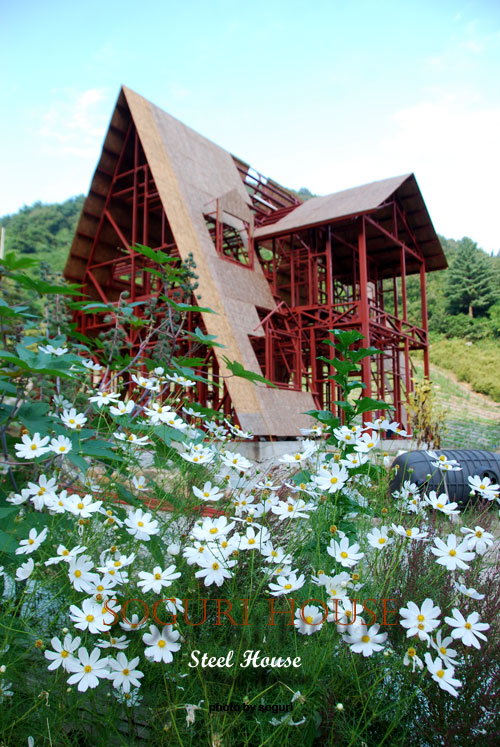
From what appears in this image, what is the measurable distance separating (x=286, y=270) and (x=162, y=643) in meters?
14.1

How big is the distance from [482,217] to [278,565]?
187 feet

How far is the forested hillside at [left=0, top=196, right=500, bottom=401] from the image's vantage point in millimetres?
29188

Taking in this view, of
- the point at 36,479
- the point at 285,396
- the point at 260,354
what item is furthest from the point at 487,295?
the point at 36,479

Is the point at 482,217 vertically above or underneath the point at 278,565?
above

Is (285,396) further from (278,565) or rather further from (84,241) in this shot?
(278,565)

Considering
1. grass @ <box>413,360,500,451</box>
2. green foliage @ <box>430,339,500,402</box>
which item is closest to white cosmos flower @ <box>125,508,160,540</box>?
grass @ <box>413,360,500,451</box>

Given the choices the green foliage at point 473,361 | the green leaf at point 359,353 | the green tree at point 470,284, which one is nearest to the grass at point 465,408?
the green foliage at point 473,361

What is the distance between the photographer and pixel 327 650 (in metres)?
1.21

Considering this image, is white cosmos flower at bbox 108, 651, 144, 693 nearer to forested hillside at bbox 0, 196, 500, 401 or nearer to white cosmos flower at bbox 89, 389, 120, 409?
white cosmos flower at bbox 89, 389, 120, 409

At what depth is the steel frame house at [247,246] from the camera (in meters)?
10.2

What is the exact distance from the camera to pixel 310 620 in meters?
1.21

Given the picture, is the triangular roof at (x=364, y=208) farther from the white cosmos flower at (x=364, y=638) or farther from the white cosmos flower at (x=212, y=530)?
the white cosmos flower at (x=364, y=638)

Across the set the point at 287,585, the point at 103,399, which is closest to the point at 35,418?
the point at 103,399

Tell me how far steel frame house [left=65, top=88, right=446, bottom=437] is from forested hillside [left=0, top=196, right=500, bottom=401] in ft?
49.6
